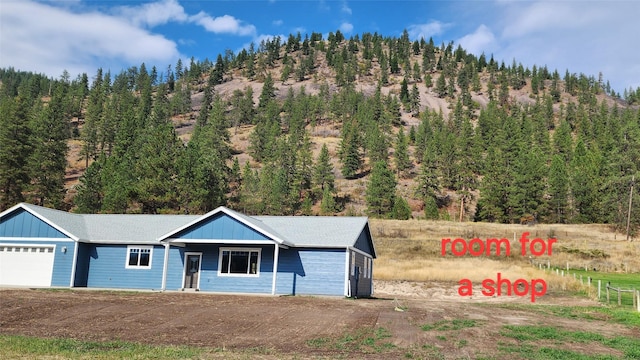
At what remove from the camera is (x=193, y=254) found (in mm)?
29219

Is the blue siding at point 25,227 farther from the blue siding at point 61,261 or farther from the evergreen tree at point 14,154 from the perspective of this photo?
the evergreen tree at point 14,154

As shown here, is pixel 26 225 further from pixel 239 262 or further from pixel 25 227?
pixel 239 262

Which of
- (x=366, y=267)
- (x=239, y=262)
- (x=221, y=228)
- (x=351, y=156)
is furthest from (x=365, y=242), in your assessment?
(x=351, y=156)

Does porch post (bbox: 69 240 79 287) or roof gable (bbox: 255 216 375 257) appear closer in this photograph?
roof gable (bbox: 255 216 375 257)

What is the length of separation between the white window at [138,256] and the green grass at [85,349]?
55.6 feet

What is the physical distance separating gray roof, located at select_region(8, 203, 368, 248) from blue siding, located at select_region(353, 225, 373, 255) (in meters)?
0.87

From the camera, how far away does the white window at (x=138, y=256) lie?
30.2 m

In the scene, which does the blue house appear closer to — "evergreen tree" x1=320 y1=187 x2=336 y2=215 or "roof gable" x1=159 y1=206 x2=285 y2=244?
"roof gable" x1=159 y1=206 x2=285 y2=244

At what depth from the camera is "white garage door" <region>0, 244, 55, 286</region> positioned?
3008cm

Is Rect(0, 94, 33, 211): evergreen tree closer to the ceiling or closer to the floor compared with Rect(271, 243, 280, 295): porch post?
closer to the ceiling

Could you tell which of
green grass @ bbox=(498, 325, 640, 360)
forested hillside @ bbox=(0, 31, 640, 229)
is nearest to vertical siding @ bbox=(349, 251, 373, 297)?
green grass @ bbox=(498, 325, 640, 360)

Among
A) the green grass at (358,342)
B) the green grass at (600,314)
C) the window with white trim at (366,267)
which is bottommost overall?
the green grass at (358,342)

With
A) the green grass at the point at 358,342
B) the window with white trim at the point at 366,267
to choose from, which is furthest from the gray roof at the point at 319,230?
the green grass at the point at 358,342

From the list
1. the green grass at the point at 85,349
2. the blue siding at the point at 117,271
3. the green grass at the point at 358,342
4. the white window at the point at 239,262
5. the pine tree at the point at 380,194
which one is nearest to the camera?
the green grass at the point at 85,349
